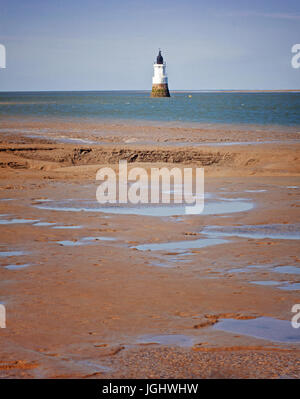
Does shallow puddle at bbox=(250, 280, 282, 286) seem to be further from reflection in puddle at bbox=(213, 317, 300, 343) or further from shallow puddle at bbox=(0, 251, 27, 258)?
shallow puddle at bbox=(0, 251, 27, 258)

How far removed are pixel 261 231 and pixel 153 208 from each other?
2.52 metres

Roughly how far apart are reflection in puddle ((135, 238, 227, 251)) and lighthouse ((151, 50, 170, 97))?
280 feet

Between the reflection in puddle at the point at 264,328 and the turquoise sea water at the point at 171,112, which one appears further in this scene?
the turquoise sea water at the point at 171,112

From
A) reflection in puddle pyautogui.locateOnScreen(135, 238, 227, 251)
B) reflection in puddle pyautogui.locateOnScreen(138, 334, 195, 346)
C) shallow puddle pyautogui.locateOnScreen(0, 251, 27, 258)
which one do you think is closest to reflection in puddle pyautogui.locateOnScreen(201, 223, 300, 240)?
reflection in puddle pyautogui.locateOnScreen(135, 238, 227, 251)

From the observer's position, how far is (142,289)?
6.24m

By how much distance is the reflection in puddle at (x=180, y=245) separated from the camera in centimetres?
809

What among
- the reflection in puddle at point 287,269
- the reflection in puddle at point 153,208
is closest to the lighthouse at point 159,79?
the reflection in puddle at point 153,208

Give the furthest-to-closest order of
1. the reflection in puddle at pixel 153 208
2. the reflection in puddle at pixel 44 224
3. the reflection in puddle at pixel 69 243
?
1. the reflection in puddle at pixel 153 208
2. the reflection in puddle at pixel 44 224
3. the reflection in puddle at pixel 69 243

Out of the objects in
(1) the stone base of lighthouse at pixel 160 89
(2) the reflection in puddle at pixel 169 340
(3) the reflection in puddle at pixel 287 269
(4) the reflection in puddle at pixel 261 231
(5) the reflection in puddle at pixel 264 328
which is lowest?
(5) the reflection in puddle at pixel 264 328

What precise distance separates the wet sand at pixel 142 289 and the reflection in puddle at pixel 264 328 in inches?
0.9

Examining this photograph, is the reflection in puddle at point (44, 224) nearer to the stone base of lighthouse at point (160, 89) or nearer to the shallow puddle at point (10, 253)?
the shallow puddle at point (10, 253)

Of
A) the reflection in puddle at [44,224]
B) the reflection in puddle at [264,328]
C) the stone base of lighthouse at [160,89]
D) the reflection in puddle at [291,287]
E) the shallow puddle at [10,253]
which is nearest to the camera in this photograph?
the reflection in puddle at [264,328]

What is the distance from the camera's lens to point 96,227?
30.8ft

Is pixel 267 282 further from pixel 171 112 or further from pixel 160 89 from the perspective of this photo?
pixel 160 89
